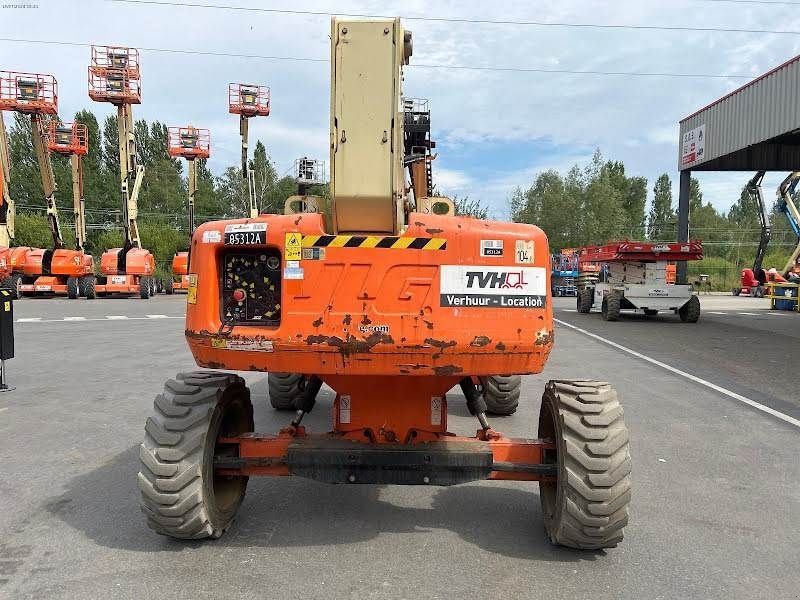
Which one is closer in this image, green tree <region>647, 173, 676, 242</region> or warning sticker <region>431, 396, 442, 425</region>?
warning sticker <region>431, 396, 442, 425</region>

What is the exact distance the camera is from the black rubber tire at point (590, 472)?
3.31 metres

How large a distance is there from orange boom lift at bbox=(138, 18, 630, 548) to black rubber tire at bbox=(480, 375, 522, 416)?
302 cm

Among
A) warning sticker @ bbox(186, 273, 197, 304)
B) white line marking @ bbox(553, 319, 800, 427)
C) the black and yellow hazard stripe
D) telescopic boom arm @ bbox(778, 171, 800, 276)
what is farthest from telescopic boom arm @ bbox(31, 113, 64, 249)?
telescopic boom arm @ bbox(778, 171, 800, 276)

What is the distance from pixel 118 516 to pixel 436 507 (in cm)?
210

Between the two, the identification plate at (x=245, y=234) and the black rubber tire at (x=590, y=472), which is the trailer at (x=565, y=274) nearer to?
the black rubber tire at (x=590, y=472)

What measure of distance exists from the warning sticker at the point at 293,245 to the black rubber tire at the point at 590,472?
1698 millimetres

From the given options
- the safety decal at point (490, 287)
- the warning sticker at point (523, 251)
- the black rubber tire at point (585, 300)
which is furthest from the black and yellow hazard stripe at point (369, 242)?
the black rubber tire at point (585, 300)

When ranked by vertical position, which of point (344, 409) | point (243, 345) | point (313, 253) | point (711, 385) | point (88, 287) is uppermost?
point (313, 253)

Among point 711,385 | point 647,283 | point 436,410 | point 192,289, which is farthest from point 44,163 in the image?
point 436,410

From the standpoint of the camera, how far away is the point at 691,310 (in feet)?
63.6

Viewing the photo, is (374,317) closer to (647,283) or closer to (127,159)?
(647,283)

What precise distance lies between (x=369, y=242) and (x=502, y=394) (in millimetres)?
4005

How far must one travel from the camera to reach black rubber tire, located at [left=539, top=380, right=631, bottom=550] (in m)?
3.31

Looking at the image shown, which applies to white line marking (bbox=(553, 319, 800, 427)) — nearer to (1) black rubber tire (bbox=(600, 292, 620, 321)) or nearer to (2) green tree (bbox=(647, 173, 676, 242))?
(1) black rubber tire (bbox=(600, 292, 620, 321))
